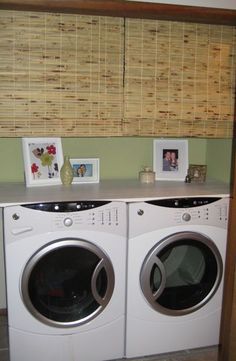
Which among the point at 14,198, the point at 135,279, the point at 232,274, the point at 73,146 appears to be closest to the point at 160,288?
the point at 135,279

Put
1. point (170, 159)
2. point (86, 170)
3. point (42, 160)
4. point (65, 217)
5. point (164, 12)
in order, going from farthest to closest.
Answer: point (170, 159) < point (86, 170) < point (42, 160) < point (164, 12) < point (65, 217)

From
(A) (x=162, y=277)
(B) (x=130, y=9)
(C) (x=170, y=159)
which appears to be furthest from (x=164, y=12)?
(A) (x=162, y=277)

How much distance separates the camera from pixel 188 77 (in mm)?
2129

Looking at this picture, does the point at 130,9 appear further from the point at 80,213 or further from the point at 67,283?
the point at 67,283

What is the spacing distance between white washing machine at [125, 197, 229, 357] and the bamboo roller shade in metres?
0.51

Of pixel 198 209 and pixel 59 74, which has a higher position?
pixel 59 74

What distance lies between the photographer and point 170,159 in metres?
2.48

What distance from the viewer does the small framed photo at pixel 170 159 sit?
2.47m

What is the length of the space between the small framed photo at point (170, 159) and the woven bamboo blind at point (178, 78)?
31 centimetres

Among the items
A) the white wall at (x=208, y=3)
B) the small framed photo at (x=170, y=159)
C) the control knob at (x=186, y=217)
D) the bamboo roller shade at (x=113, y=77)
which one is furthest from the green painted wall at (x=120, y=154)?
the white wall at (x=208, y=3)

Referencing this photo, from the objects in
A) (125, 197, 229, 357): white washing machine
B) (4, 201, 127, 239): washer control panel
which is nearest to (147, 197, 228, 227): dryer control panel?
(125, 197, 229, 357): white washing machine

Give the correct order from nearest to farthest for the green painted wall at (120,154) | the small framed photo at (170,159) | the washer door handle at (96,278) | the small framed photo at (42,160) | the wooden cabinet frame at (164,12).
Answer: the wooden cabinet frame at (164,12) → the washer door handle at (96,278) → the small framed photo at (42,160) → the green painted wall at (120,154) → the small framed photo at (170,159)

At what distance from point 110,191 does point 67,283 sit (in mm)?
560

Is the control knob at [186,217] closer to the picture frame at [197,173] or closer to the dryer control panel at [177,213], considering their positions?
the dryer control panel at [177,213]
